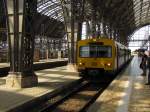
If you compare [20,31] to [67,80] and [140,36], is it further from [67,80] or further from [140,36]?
[140,36]

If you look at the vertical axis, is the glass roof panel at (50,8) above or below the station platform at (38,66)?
above

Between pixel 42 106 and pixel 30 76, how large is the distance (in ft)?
11.2

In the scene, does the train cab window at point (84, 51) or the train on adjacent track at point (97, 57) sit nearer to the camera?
the train on adjacent track at point (97, 57)

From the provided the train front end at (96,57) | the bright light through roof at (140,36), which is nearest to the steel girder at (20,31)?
the train front end at (96,57)

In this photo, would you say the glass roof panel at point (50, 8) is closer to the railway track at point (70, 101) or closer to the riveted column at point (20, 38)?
the railway track at point (70, 101)

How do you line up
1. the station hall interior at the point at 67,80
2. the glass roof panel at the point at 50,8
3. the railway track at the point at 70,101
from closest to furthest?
1. the station hall interior at the point at 67,80
2. the railway track at the point at 70,101
3. the glass roof panel at the point at 50,8

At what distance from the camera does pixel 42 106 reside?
14.5 m

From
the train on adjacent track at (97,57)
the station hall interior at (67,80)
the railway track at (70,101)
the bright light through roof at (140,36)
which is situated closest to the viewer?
the station hall interior at (67,80)

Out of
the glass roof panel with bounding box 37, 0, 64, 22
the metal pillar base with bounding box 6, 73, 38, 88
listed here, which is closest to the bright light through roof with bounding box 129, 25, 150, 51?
the glass roof panel with bounding box 37, 0, 64, 22

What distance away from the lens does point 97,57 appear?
24.3 m

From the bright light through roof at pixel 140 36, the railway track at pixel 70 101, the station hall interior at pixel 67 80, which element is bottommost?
the railway track at pixel 70 101

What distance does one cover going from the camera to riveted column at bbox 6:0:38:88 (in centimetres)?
1661

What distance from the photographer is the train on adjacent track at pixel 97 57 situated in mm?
24047

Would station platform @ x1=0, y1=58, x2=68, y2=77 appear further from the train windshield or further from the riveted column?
the riveted column
